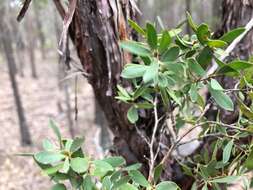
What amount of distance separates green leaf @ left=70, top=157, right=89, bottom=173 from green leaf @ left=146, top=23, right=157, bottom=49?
0.33 metres

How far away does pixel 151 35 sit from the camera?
88 centimetres

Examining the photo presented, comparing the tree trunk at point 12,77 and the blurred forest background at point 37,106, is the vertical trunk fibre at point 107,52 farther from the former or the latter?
the tree trunk at point 12,77

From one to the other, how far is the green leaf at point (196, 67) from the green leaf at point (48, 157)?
0.40 metres

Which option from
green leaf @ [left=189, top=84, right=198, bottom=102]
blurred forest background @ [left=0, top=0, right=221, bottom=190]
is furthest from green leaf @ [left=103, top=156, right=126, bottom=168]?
blurred forest background @ [left=0, top=0, right=221, bottom=190]

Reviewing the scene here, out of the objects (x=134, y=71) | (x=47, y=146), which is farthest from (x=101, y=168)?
(x=134, y=71)

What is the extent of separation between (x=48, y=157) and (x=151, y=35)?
40 cm

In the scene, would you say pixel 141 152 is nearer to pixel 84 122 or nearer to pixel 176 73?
pixel 176 73

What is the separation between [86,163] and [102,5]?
56cm

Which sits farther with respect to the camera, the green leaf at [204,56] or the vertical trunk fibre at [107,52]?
the vertical trunk fibre at [107,52]

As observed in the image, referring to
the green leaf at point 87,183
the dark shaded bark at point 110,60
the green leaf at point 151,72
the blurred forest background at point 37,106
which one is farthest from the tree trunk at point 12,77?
the green leaf at point 151,72

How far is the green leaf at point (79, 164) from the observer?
35.2 inches

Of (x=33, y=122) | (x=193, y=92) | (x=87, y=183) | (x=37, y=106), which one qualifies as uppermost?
(x=193, y=92)

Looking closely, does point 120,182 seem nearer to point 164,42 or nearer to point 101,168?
point 101,168

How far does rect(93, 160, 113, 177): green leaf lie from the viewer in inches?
36.8
